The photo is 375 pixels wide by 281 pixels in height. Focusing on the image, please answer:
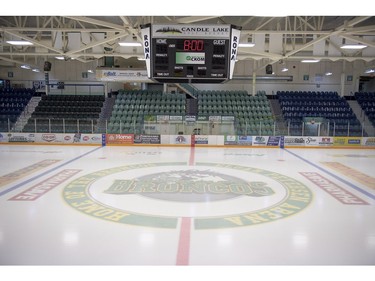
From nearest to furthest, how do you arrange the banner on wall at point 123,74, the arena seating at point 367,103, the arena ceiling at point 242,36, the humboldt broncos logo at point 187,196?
the humboldt broncos logo at point 187,196, the arena ceiling at point 242,36, the banner on wall at point 123,74, the arena seating at point 367,103

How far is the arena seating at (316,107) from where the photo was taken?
22.7m

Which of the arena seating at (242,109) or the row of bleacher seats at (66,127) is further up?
the arena seating at (242,109)

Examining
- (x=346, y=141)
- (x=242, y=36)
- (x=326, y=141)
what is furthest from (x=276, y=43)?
(x=346, y=141)

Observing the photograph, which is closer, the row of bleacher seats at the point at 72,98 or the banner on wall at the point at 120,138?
the banner on wall at the point at 120,138

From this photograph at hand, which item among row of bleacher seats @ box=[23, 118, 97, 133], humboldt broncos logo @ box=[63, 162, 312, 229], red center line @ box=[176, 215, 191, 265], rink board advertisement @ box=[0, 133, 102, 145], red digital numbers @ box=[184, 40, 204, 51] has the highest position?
red digital numbers @ box=[184, 40, 204, 51]

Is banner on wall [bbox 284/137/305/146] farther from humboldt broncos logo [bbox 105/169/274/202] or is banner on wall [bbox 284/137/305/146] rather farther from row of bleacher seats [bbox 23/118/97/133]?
row of bleacher seats [bbox 23/118/97/133]

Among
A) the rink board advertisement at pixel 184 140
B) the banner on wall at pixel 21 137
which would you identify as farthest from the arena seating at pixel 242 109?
the banner on wall at pixel 21 137

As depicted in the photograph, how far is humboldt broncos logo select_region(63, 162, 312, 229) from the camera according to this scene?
672 centimetres

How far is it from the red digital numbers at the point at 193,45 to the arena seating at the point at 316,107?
1429cm

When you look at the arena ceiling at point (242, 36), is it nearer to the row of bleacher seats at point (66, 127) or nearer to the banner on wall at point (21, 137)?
the row of bleacher seats at point (66, 127)

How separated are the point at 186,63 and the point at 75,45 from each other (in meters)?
8.04

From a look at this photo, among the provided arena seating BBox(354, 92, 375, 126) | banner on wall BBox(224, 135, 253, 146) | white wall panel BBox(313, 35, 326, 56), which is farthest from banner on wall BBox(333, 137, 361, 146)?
white wall panel BBox(313, 35, 326, 56)

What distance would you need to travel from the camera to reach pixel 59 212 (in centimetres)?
690

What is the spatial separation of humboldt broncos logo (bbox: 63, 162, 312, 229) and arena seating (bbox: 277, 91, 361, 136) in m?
12.3
